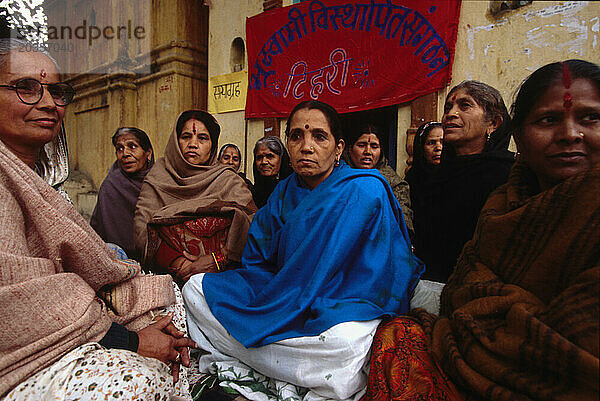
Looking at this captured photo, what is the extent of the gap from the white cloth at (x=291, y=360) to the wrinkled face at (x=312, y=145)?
0.97m

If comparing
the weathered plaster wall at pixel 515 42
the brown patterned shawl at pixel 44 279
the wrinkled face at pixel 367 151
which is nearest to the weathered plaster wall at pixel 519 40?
the weathered plaster wall at pixel 515 42

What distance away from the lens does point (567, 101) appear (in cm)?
122

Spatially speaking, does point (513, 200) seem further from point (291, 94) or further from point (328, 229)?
point (291, 94)

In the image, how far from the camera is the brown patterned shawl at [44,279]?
1231 millimetres

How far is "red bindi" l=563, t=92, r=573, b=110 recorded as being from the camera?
1.22m

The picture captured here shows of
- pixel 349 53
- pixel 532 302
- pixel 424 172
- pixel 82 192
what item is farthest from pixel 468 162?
pixel 82 192

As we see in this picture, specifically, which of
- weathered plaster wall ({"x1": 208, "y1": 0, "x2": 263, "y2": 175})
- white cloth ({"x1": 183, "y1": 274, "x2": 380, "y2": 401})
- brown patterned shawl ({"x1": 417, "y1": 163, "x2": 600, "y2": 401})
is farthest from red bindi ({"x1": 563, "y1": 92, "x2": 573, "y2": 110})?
weathered plaster wall ({"x1": 208, "y1": 0, "x2": 263, "y2": 175})

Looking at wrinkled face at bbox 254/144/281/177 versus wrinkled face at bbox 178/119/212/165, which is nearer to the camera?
wrinkled face at bbox 178/119/212/165

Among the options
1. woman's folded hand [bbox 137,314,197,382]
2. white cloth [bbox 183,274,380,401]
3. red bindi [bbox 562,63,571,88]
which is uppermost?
red bindi [bbox 562,63,571,88]

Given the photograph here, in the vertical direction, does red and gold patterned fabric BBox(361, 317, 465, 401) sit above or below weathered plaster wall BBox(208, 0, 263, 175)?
below

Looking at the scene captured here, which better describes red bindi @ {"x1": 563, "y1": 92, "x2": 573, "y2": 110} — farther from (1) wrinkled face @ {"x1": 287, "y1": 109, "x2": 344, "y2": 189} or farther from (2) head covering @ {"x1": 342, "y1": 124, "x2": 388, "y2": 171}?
(2) head covering @ {"x1": 342, "y1": 124, "x2": 388, "y2": 171}

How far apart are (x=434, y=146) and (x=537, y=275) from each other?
238 centimetres

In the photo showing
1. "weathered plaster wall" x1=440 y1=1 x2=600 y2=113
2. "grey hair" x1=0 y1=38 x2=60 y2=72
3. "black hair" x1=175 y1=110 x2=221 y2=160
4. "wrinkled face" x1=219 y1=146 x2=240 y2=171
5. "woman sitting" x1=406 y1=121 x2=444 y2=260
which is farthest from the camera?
"wrinkled face" x1=219 y1=146 x2=240 y2=171

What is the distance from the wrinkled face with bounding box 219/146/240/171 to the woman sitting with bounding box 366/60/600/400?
4527 mm
